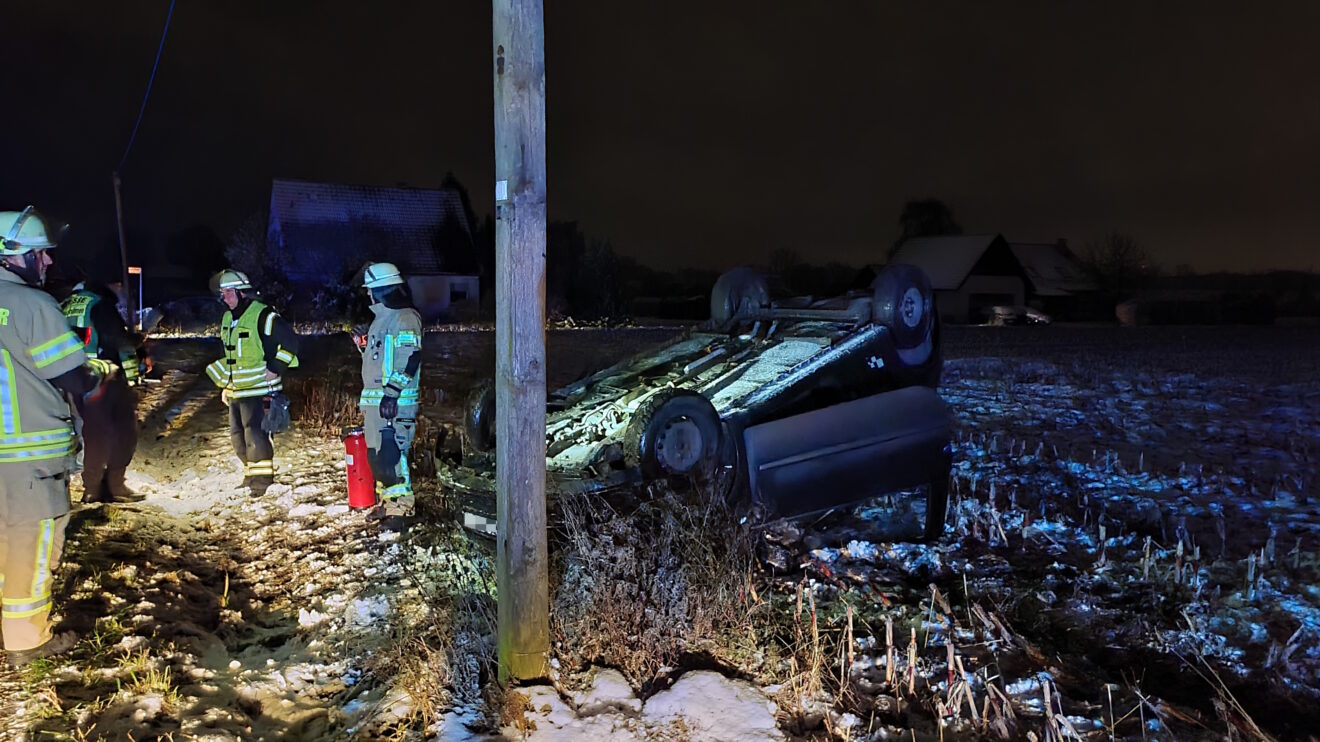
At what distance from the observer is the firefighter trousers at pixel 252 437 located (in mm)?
6418

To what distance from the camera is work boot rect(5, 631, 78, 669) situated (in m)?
3.59

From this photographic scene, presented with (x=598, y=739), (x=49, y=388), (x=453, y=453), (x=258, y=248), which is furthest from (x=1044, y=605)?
(x=258, y=248)

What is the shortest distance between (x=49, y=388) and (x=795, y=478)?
399 centimetres

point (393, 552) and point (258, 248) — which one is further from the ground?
point (258, 248)

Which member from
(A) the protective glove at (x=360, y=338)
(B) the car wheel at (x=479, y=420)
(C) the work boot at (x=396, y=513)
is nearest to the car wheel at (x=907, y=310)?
(B) the car wheel at (x=479, y=420)

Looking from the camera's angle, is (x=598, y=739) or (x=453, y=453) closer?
(x=598, y=739)

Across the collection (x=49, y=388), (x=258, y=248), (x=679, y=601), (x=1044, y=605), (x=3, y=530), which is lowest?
(x=1044, y=605)

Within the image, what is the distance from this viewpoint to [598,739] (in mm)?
2951

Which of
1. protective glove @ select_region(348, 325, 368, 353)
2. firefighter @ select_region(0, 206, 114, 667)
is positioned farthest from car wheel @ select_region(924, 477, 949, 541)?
firefighter @ select_region(0, 206, 114, 667)

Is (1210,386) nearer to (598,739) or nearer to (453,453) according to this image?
(453,453)

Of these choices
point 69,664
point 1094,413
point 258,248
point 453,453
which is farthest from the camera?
point 258,248

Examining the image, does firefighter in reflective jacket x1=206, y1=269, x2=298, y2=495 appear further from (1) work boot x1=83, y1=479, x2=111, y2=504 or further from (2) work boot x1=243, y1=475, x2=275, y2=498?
(1) work boot x1=83, y1=479, x2=111, y2=504

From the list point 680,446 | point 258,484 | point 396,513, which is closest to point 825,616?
point 680,446

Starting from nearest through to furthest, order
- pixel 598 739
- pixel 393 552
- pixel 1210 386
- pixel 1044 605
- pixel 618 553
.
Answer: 1. pixel 598 739
2. pixel 618 553
3. pixel 1044 605
4. pixel 393 552
5. pixel 1210 386
